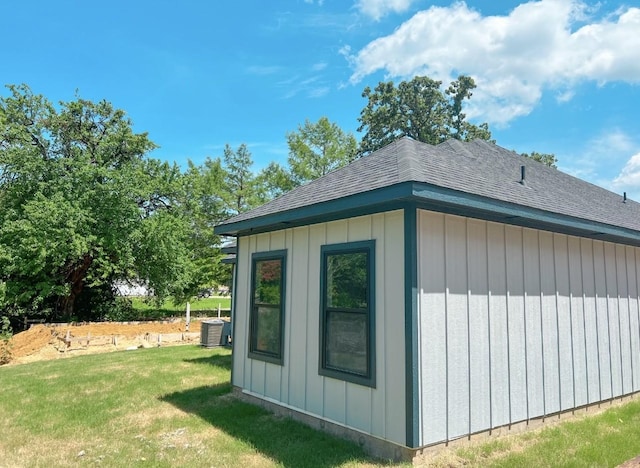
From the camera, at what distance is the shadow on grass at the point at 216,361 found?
9.55 metres

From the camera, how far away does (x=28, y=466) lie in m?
4.02

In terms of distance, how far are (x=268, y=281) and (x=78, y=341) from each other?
11.8 m

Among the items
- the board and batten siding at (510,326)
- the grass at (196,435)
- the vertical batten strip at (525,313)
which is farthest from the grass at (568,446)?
the vertical batten strip at (525,313)

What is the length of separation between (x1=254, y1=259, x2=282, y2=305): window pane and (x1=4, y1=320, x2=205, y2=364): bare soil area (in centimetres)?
1074

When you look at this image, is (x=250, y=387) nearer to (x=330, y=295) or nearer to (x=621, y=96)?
(x=330, y=295)

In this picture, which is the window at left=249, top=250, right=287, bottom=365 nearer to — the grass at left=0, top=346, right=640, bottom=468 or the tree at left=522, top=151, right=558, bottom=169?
the grass at left=0, top=346, right=640, bottom=468

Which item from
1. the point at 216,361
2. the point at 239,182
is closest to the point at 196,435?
the point at 216,361

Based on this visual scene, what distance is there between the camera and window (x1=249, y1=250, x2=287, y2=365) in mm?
5762

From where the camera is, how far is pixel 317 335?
4.97 meters

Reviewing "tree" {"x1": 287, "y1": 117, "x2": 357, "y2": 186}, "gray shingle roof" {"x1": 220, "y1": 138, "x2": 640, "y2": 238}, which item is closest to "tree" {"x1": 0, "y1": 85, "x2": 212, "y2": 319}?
"tree" {"x1": 287, "y1": 117, "x2": 357, "y2": 186}

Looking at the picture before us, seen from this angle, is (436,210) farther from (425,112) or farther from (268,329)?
(425,112)

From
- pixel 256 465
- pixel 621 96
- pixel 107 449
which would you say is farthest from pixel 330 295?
pixel 621 96

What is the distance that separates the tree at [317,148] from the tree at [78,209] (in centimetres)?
736

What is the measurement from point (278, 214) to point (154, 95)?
12748mm
